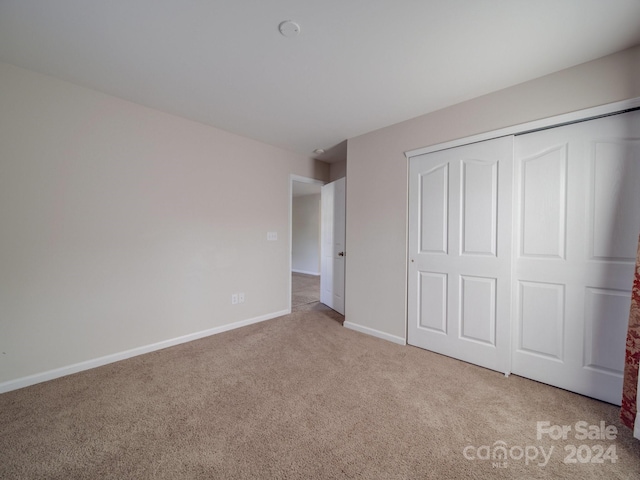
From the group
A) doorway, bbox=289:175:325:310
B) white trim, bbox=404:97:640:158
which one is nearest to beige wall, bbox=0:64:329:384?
white trim, bbox=404:97:640:158

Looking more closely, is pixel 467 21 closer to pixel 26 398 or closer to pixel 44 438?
pixel 44 438

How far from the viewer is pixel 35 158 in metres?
2.01

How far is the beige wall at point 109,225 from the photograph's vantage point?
6.42 feet

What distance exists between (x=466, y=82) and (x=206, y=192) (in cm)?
278

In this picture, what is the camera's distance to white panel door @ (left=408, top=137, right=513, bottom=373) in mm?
2197

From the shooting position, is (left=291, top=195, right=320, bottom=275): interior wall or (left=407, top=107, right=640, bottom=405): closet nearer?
(left=407, top=107, right=640, bottom=405): closet

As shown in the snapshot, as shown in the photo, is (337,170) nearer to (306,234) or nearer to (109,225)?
(109,225)

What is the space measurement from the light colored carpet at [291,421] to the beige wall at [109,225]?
0.42 m

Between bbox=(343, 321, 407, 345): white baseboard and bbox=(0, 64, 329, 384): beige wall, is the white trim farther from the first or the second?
bbox=(0, 64, 329, 384): beige wall

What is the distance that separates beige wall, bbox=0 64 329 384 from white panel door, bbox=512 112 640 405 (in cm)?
295

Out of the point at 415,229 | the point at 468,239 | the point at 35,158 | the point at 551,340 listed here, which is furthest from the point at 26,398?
the point at 551,340

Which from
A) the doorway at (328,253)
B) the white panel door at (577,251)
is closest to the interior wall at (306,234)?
the doorway at (328,253)

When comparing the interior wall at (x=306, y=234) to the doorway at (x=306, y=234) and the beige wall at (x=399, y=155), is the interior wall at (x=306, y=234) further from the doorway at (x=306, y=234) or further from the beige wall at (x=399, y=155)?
the beige wall at (x=399, y=155)

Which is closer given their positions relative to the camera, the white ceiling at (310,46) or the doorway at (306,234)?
the white ceiling at (310,46)
